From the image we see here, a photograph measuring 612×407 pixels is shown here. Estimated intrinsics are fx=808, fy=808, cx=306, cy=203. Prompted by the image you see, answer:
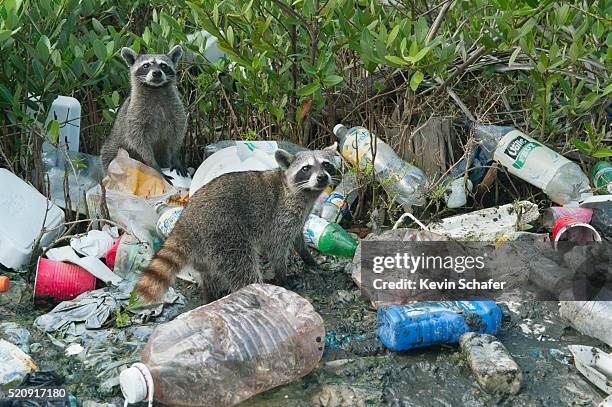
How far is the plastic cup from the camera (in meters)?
4.32

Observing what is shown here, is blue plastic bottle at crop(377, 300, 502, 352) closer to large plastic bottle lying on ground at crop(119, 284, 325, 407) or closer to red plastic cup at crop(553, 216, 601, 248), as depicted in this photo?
large plastic bottle lying on ground at crop(119, 284, 325, 407)

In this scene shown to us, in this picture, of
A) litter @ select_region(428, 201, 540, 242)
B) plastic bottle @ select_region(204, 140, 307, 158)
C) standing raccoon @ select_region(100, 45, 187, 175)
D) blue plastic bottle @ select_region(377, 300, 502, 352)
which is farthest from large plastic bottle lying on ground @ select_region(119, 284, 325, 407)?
standing raccoon @ select_region(100, 45, 187, 175)

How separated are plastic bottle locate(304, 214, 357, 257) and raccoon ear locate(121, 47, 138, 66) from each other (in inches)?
62.0

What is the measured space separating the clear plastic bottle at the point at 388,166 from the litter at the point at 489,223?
1.02 feet

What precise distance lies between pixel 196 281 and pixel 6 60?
1788mm

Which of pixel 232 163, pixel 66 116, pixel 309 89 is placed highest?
pixel 309 89

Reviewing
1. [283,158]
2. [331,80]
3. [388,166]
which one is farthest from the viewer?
[388,166]

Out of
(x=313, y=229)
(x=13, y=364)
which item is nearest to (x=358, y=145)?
(x=313, y=229)

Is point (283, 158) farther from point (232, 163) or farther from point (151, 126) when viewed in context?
point (151, 126)

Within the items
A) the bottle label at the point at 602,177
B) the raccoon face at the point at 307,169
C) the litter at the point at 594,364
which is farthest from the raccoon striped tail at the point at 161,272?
the bottle label at the point at 602,177

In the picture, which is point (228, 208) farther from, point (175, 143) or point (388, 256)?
point (175, 143)

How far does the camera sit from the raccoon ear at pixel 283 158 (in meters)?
4.22

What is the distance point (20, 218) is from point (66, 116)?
2.69 ft

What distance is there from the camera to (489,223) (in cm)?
447
